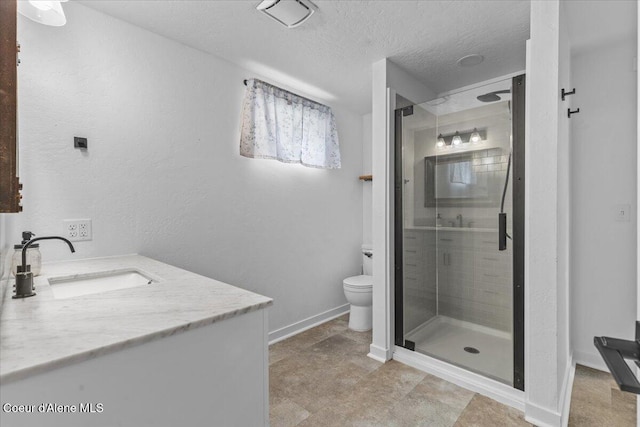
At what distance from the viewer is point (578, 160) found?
2287 millimetres

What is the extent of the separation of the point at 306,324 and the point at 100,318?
2.30 metres

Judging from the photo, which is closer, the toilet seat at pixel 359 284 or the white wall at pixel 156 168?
the white wall at pixel 156 168

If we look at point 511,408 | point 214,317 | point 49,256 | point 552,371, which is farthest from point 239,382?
point 511,408

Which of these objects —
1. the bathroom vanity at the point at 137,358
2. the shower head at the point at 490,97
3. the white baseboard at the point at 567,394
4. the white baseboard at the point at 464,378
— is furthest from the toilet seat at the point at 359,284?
the bathroom vanity at the point at 137,358

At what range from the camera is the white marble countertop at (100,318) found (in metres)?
0.63

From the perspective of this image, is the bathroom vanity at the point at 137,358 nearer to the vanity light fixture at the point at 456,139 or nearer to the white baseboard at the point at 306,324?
the white baseboard at the point at 306,324

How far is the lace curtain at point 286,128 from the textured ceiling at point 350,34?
0.20 metres

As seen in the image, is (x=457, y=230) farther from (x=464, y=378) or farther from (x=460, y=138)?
(x=464, y=378)

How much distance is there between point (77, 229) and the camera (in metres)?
1.68

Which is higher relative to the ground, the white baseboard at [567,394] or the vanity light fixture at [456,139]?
the vanity light fixture at [456,139]

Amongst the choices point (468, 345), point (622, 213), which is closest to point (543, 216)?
point (622, 213)

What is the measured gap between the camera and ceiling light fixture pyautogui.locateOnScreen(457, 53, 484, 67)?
231 cm

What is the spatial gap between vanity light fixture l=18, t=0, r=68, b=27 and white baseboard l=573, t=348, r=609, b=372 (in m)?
3.75

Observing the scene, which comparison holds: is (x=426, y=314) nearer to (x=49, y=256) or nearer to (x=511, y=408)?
(x=511, y=408)
